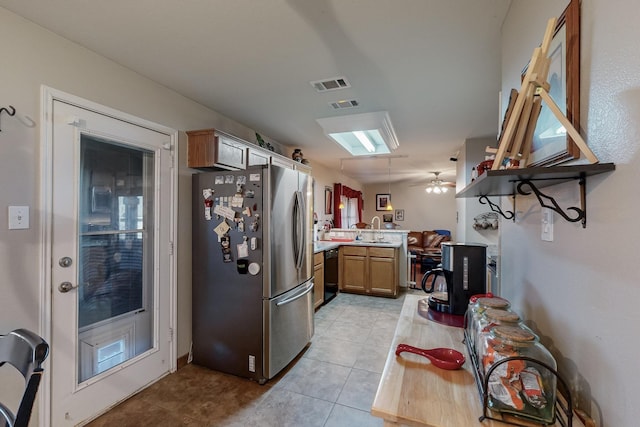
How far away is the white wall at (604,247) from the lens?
1.91 ft

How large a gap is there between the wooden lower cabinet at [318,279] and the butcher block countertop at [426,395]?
284 cm

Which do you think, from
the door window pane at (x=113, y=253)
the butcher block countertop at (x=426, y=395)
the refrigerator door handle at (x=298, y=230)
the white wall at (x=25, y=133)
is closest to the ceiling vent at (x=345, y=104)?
the refrigerator door handle at (x=298, y=230)

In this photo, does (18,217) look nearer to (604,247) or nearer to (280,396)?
(280,396)

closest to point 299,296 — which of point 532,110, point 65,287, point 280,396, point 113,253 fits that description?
point 280,396

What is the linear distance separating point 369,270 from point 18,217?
415 centimetres

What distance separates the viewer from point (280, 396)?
2160 millimetres

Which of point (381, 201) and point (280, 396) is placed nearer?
point (280, 396)

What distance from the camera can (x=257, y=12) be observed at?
1.54 metres

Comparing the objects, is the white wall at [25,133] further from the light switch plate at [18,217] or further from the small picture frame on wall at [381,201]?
the small picture frame on wall at [381,201]

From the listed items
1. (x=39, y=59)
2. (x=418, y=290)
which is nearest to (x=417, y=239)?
(x=418, y=290)

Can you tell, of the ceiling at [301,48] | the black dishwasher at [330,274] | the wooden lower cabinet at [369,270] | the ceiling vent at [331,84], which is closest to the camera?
the ceiling at [301,48]

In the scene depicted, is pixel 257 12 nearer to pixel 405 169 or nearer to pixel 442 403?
pixel 442 403

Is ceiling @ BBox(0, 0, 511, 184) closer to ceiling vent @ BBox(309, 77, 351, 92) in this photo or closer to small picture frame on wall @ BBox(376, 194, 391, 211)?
ceiling vent @ BBox(309, 77, 351, 92)

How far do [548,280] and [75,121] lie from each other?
2591 mm
